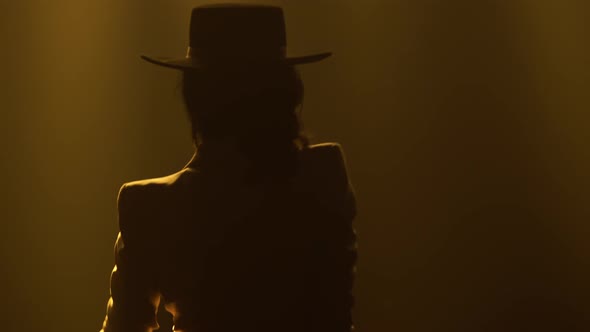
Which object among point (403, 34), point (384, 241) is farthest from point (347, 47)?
point (384, 241)

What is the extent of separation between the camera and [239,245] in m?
0.98

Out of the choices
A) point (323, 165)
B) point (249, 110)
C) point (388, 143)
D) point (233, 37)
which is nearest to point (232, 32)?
point (233, 37)

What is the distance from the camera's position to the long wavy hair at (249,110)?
976 mm

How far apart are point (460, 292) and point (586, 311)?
1.17ft

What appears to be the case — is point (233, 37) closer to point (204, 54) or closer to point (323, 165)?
point (204, 54)

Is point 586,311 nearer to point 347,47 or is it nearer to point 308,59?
point 347,47

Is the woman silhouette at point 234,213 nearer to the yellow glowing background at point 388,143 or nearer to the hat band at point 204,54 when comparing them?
the hat band at point 204,54

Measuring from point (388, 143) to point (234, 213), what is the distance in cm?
122

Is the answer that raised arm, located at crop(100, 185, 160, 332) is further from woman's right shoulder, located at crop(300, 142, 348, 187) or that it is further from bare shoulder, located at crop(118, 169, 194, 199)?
woman's right shoulder, located at crop(300, 142, 348, 187)

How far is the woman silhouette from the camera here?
0.97 meters

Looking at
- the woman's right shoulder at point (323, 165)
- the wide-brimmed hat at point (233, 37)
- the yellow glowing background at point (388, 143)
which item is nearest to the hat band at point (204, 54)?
the wide-brimmed hat at point (233, 37)

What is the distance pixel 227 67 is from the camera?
979 millimetres

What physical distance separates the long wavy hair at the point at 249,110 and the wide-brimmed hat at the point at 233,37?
2cm

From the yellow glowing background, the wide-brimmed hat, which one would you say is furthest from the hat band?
the yellow glowing background
